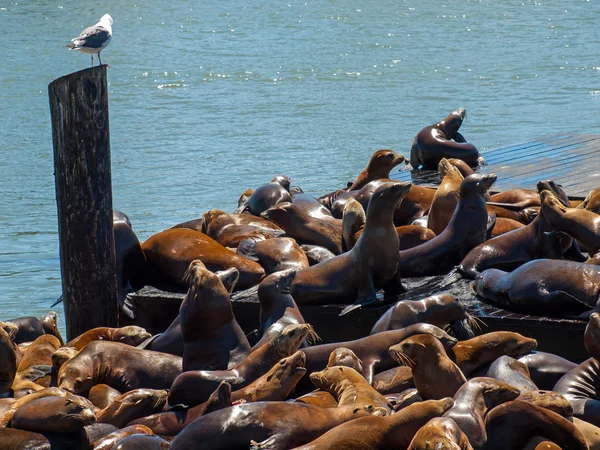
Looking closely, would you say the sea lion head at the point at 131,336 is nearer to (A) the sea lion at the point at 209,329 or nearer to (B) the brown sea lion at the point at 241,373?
(A) the sea lion at the point at 209,329

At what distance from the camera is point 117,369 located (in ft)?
17.5

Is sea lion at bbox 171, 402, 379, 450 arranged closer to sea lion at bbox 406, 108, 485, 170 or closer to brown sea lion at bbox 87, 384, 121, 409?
brown sea lion at bbox 87, 384, 121, 409

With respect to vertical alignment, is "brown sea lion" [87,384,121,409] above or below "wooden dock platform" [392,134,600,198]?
above

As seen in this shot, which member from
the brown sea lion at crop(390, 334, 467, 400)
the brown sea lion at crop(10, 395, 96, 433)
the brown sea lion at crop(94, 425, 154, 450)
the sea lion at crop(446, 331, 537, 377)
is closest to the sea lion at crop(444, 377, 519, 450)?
the brown sea lion at crop(390, 334, 467, 400)

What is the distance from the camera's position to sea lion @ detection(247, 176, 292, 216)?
8289 millimetres

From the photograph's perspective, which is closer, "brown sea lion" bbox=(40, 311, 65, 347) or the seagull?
"brown sea lion" bbox=(40, 311, 65, 347)

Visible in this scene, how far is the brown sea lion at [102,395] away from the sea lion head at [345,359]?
3.63ft

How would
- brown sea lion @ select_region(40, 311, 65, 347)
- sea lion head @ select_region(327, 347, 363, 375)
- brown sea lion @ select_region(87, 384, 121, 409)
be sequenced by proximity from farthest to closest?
brown sea lion @ select_region(40, 311, 65, 347) < brown sea lion @ select_region(87, 384, 121, 409) < sea lion head @ select_region(327, 347, 363, 375)

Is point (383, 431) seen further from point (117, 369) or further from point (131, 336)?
point (131, 336)

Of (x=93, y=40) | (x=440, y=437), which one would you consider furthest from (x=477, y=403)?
(x=93, y=40)

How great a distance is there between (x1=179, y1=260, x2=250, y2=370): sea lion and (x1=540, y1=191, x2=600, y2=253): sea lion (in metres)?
2.09

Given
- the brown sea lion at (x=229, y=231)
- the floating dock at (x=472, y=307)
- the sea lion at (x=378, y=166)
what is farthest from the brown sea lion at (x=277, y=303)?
A: the sea lion at (x=378, y=166)

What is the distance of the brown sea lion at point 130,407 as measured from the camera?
4.67 meters

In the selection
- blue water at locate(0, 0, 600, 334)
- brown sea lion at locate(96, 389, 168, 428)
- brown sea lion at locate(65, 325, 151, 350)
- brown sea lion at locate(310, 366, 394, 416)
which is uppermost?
brown sea lion at locate(310, 366, 394, 416)
